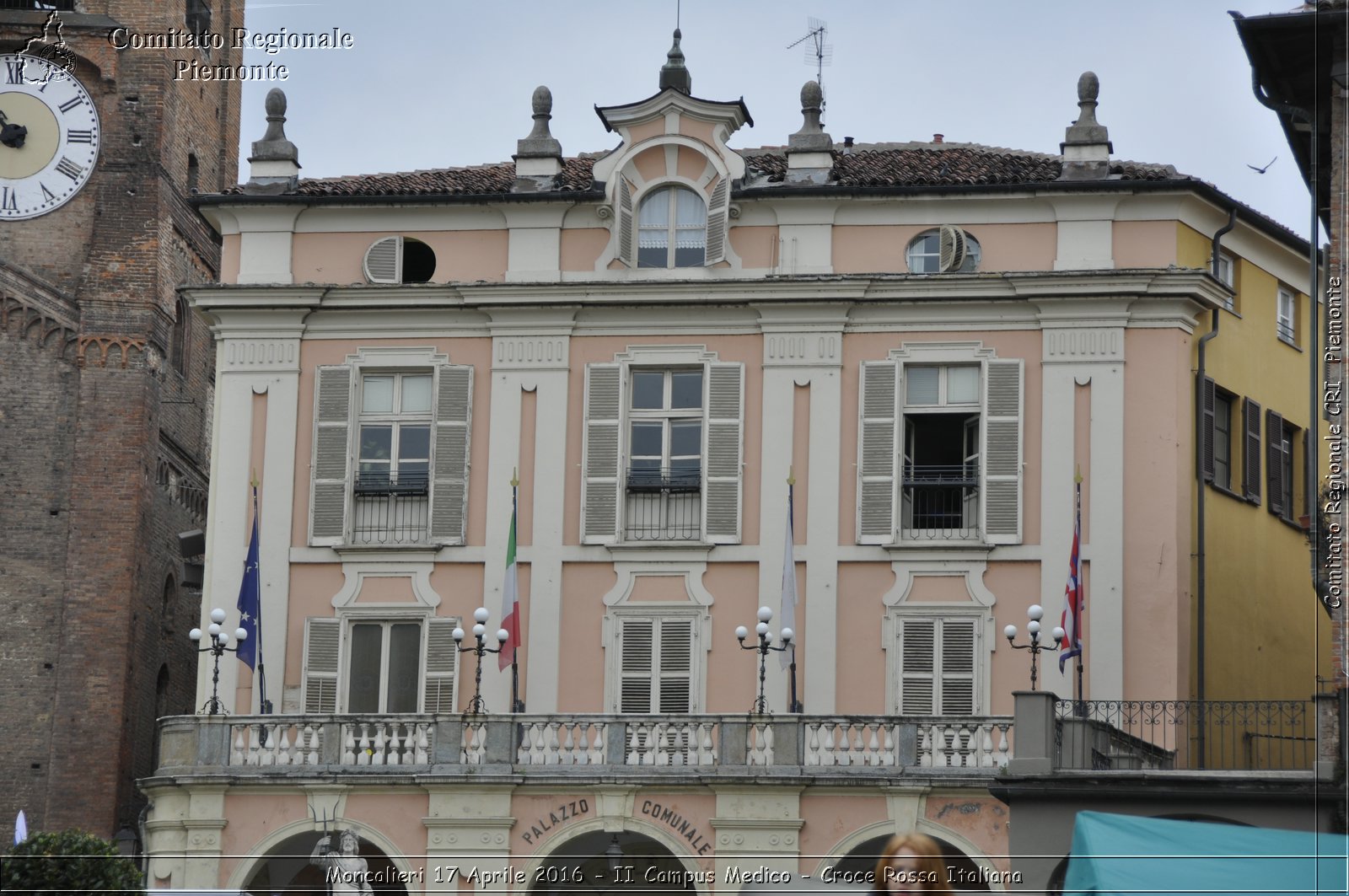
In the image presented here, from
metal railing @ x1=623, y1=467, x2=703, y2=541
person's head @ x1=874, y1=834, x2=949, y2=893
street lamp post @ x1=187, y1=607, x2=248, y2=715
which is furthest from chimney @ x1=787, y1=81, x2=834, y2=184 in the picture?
person's head @ x1=874, y1=834, x2=949, y2=893

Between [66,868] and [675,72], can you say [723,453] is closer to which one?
[675,72]

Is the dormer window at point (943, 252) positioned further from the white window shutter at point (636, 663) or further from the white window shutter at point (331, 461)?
the white window shutter at point (331, 461)

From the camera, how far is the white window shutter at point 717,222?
3538cm

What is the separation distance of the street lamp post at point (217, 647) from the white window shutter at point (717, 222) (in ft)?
26.7

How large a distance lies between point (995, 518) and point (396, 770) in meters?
8.46

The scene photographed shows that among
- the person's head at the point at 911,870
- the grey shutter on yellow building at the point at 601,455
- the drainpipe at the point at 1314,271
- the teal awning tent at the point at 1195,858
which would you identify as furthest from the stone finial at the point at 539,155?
the person's head at the point at 911,870

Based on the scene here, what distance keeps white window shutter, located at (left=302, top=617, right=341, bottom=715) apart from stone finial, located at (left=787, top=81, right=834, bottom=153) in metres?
9.08

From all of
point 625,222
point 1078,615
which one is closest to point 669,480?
point 625,222

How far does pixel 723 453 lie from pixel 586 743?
454 cm

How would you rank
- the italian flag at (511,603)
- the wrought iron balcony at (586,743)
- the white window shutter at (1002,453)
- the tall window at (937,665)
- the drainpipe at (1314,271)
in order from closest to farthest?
the drainpipe at (1314,271)
the wrought iron balcony at (586,743)
the italian flag at (511,603)
the tall window at (937,665)
the white window shutter at (1002,453)

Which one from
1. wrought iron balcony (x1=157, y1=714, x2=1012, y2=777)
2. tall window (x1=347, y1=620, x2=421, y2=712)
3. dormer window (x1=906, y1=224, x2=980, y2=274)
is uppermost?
dormer window (x1=906, y1=224, x2=980, y2=274)

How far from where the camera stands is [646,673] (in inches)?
1352

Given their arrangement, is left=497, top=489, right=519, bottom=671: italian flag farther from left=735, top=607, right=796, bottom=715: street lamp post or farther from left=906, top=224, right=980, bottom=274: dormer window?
left=906, top=224, right=980, bottom=274: dormer window

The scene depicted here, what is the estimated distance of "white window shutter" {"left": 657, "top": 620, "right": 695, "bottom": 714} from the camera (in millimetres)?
34188
